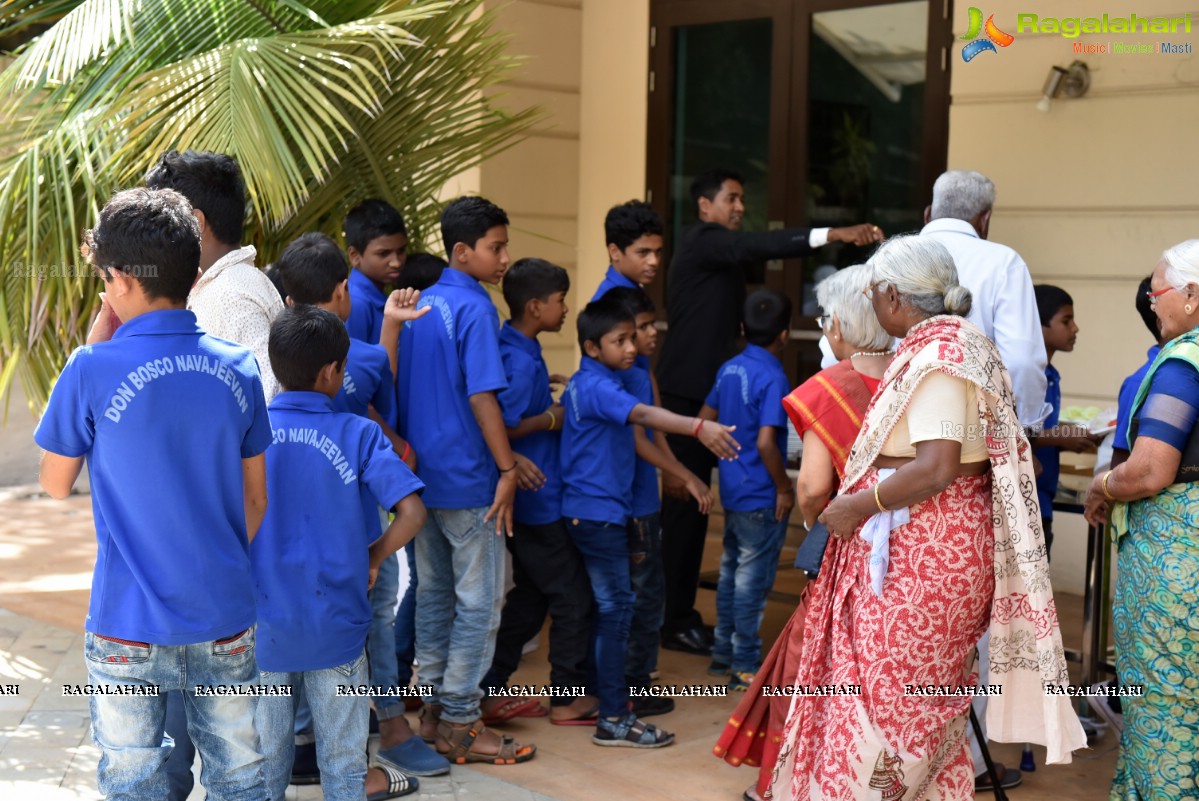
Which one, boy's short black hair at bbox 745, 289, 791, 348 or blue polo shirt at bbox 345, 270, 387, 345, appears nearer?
blue polo shirt at bbox 345, 270, 387, 345

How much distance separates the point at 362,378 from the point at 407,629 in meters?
1.23

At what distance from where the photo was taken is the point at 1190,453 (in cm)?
329

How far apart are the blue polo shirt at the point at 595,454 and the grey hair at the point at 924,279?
3.90ft

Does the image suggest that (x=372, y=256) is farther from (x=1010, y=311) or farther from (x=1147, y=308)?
(x=1147, y=308)

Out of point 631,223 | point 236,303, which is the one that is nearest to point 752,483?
point 631,223

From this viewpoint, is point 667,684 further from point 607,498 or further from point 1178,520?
point 1178,520

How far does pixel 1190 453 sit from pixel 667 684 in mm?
2292

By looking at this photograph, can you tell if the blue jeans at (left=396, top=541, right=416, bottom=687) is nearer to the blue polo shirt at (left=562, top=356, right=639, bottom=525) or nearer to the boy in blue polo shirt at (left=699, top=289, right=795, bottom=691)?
the blue polo shirt at (left=562, top=356, right=639, bottom=525)

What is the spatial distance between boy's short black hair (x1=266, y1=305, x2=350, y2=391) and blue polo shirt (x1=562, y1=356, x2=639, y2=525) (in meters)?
1.15

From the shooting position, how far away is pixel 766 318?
4867 millimetres

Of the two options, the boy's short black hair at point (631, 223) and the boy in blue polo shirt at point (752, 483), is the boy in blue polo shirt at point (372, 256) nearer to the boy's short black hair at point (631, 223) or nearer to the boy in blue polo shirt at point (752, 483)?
the boy's short black hair at point (631, 223)

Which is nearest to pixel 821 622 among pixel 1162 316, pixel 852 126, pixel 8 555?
pixel 1162 316

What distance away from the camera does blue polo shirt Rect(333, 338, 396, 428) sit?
3768mm

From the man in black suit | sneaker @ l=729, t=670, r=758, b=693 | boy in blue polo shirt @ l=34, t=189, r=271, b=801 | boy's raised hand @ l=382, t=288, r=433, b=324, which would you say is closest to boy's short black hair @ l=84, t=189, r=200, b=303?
boy in blue polo shirt @ l=34, t=189, r=271, b=801
